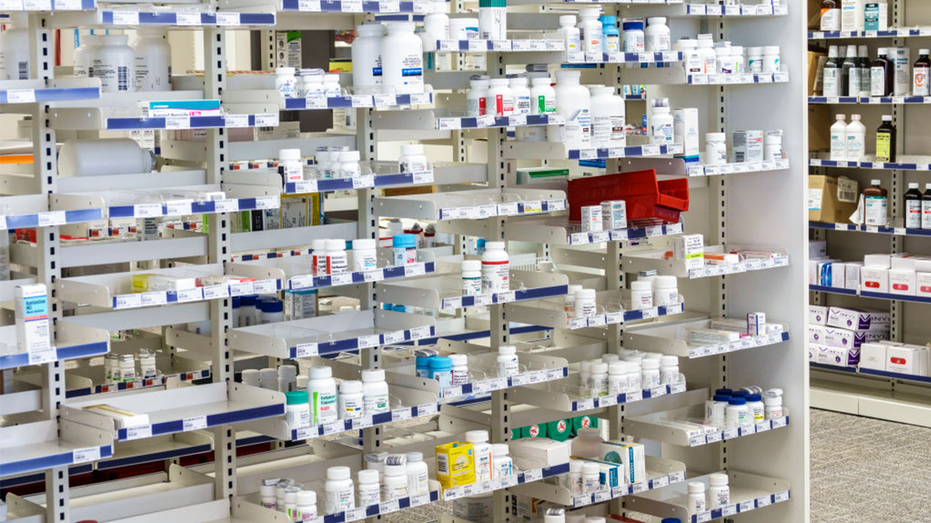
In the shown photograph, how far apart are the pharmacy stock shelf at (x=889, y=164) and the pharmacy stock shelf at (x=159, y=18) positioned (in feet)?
15.0

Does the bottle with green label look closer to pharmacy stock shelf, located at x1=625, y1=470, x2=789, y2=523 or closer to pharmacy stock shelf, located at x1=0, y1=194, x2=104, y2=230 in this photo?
pharmacy stock shelf, located at x1=625, y1=470, x2=789, y2=523

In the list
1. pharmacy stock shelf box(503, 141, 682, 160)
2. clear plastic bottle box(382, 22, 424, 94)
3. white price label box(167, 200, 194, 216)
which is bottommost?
white price label box(167, 200, 194, 216)

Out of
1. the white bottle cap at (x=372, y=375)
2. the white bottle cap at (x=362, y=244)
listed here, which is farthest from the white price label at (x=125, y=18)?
the white bottle cap at (x=372, y=375)

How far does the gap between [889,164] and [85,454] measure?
5.25 m

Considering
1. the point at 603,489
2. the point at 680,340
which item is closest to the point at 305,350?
the point at 603,489

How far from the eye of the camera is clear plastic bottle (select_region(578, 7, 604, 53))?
15.4ft

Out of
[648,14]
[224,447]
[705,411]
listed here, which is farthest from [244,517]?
[648,14]

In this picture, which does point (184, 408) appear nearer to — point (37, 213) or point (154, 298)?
point (154, 298)

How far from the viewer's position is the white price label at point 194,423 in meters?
3.75

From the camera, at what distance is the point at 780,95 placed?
539 cm

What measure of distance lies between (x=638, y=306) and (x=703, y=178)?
0.90 meters

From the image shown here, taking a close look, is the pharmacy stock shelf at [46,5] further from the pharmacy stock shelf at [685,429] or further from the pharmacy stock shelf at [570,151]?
the pharmacy stock shelf at [685,429]

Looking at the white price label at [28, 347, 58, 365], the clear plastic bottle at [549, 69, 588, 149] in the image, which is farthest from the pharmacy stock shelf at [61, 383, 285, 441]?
the clear plastic bottle at [549, 69, 588, 149]

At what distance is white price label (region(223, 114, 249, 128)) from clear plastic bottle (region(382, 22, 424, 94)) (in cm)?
51
